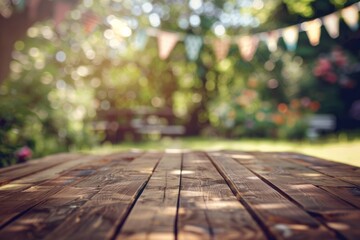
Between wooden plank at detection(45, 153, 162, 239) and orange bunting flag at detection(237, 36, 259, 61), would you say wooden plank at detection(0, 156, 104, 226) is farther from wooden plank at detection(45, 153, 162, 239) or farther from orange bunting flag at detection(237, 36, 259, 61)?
orange bunting flag at detection(237, 36, 259, 61)

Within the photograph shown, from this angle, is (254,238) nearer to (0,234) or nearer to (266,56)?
(0,234)

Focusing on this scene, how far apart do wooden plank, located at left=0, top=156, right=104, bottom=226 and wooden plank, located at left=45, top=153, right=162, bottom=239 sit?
21 cm

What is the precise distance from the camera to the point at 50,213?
1205 millimetres

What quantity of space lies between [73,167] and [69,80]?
201 inches

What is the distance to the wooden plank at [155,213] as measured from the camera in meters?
0.98

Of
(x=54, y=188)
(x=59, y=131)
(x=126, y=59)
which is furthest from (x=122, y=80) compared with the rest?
(x=54, y=188)

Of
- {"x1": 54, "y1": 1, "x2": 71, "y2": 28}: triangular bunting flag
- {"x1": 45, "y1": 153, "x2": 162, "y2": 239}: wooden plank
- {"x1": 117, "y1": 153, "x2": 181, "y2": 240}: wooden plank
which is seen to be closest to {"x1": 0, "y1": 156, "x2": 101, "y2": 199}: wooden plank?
{"x1": 45, "y1": 153, "x2": 162, "y2": 239}: wooden plank

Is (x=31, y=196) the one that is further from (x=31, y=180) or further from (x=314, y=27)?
(x=314, y=27)

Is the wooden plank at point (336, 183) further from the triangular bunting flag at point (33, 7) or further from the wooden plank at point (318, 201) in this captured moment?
the triangular bunting flag at point (33, 7)

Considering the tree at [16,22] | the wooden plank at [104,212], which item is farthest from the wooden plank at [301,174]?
the tree at [16,22]

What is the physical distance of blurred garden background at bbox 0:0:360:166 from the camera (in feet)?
20.6

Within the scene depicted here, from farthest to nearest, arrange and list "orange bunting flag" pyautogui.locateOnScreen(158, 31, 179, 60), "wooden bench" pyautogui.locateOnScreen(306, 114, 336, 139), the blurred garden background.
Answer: "wooden bench" pyautogui.locateOnScreen(306, 114, 336, 139), the blurred garden background, "orange bunting flag" pyautogui.locateOnScreen(158, 31, 179, 60)

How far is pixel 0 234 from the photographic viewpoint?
3.28 ft

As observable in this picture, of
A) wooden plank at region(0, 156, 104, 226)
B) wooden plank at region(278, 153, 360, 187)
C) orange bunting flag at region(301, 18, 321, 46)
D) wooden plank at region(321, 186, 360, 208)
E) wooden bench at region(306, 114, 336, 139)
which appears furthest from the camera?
wooden bench at region(306, 114, 336, 139)
